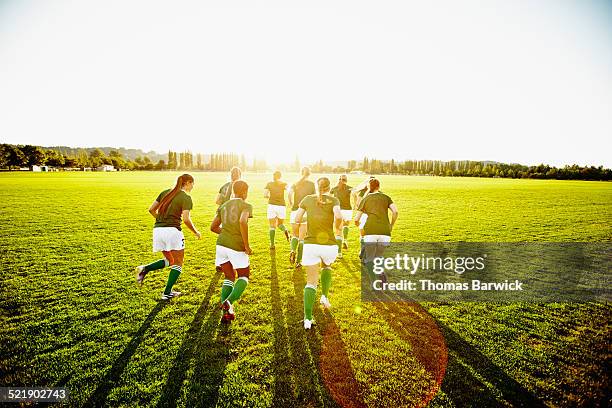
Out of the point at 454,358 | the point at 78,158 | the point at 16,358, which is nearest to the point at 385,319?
the point at 454,358

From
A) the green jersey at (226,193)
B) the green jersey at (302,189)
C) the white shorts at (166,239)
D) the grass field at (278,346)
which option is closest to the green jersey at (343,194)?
the green jersey at (302,189)

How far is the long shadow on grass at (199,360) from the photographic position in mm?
4078

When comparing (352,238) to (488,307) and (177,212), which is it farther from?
(177,212)

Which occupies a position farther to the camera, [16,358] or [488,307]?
[488,307]

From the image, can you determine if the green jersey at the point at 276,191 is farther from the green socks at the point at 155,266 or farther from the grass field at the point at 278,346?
the green socks at the point at 155,266

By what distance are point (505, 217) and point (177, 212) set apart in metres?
20.2

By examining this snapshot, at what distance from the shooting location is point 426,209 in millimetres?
22969

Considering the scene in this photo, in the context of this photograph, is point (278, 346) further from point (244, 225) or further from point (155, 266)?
Result: point (155, 266)

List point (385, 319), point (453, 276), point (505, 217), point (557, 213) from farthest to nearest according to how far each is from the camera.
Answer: point (557, 213) → point (505, 217) → point (453, 276) → point (385, 319)

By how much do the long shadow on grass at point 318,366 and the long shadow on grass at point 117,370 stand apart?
2263 millimetres

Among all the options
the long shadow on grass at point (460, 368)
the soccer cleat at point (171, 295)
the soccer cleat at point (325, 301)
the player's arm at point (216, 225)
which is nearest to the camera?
the long shadow on grass at point (460, 368)

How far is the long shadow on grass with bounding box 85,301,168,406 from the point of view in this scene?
4027 mm

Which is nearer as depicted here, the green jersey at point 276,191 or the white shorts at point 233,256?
the white shorts at point 233,256

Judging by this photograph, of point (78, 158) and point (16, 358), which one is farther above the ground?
point (78, 158)
